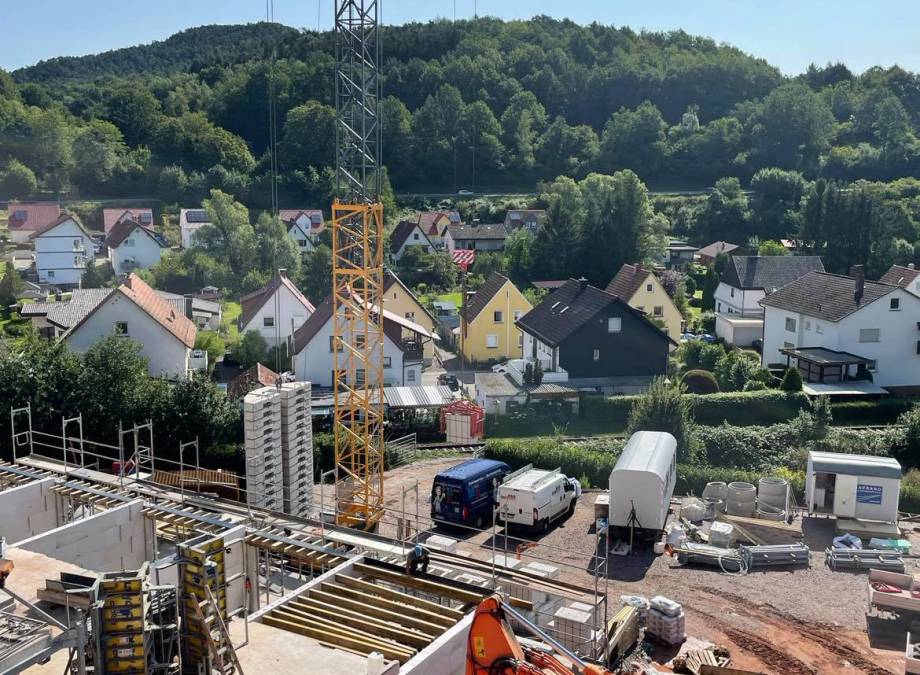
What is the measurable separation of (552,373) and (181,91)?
78.3m

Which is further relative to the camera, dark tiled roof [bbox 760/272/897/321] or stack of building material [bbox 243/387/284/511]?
dark tiled roof [bbox 760/272/897/321]

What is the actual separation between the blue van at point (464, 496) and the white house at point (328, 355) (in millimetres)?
10865

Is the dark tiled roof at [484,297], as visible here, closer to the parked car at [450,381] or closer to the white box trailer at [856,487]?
the parked car at [450,381]

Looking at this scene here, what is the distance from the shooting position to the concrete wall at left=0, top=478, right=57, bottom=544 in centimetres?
1455

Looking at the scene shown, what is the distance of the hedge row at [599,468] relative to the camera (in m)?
23.4

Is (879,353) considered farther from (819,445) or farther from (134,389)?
(134,389)

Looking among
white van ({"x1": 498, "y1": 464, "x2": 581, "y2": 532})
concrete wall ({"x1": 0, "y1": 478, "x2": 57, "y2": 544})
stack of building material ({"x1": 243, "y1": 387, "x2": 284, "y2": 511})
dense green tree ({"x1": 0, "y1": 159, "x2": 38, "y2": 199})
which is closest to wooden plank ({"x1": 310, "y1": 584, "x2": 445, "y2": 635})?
concrete wall ({"x1": 0, "y1": 478, "x2": 57, "y2": 544})

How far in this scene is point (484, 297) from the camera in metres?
40.1

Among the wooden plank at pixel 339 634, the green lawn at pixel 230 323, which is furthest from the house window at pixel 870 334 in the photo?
the wooden plank at pixel 339 634

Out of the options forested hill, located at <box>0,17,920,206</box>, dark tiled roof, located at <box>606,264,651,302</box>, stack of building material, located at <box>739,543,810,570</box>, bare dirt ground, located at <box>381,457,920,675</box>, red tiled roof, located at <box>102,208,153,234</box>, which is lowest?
bare dirt ground, located at <box>381,457,920,675</box>

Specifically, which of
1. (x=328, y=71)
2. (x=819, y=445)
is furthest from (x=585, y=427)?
(x=328, y=71)

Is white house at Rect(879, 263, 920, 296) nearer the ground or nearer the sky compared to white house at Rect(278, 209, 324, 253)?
nearer the ground

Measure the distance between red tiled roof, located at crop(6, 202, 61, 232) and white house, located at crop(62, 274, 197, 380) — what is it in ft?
117

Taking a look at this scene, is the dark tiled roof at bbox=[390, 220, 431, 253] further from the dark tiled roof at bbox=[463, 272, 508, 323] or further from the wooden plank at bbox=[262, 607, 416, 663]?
the wooden plank at bbox=[262, 607, 416, 663]
